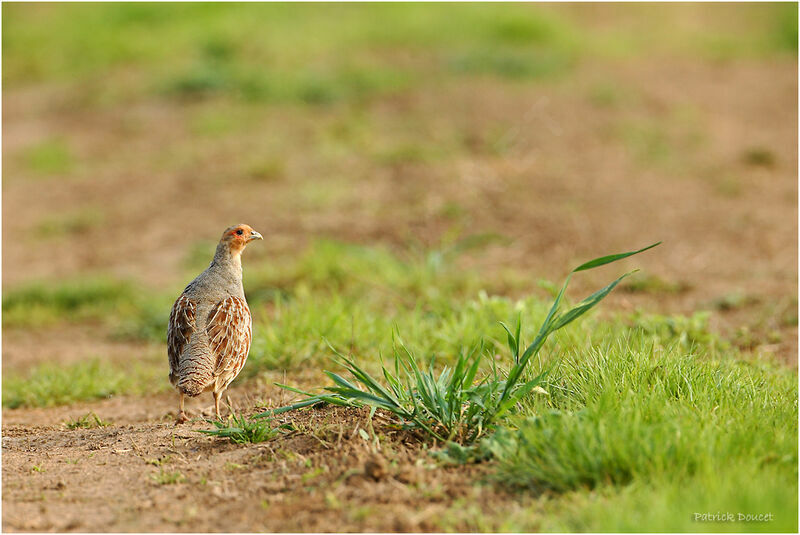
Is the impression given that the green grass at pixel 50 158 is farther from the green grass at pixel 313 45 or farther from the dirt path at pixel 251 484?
the dirt path at pixel 251 484

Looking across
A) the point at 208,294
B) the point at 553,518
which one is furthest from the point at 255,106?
the point at 553,518

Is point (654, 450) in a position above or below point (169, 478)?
above

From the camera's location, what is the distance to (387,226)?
31.9ft

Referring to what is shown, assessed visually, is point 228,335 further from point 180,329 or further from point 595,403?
point 595,403

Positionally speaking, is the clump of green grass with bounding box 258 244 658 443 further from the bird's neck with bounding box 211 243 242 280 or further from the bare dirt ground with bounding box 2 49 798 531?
the bird's neck with bounding box 211 243 242 280

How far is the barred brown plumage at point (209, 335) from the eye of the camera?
4.44 metres

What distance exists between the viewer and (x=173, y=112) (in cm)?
1420

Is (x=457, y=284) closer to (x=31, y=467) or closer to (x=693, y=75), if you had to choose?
(x=31, y=467)

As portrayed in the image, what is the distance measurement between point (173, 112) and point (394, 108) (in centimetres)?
367

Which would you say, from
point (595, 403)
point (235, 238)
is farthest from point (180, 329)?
point (595, 403)

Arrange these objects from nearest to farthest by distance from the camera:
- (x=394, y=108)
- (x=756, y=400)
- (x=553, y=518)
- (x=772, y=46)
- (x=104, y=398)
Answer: (x=553, y=518) → (x=756, y=400) → (x=104, y=398) → (x=394, y=108) → (x=772, y=46)

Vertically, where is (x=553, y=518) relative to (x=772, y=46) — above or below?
below

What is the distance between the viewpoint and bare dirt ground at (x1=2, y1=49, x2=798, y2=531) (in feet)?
11.4

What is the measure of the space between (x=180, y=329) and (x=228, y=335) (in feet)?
0.82
